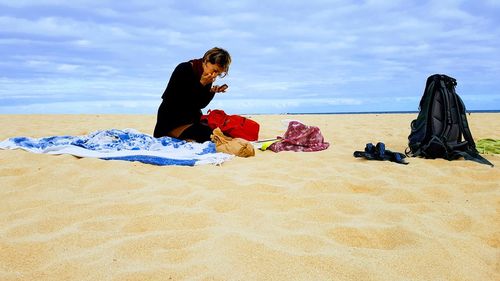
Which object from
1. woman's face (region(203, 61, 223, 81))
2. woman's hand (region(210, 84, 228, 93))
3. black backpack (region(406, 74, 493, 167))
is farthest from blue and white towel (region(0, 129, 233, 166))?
black backpack (region(406, 74, 493, 167))

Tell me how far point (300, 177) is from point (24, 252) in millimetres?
2119

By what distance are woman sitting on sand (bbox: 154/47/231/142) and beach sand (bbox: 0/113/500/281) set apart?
63.9 inches

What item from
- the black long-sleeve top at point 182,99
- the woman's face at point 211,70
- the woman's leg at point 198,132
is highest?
the woman's face at point 211,70

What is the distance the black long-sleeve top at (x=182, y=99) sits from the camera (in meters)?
5.01

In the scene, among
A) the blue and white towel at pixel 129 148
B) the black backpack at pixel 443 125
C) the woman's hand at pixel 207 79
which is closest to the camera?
the blue and white towel at pixel 129 148

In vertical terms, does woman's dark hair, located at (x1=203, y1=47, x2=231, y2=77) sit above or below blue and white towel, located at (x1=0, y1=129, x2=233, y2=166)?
above

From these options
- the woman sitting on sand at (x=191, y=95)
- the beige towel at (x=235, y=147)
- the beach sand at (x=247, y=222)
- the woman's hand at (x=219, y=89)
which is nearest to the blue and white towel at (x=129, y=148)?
the beige towel at (x=235, y=147)

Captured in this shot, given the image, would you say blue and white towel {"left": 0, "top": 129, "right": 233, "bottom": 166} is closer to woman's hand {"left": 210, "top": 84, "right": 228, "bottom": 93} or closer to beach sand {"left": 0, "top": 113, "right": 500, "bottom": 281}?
beach sand {"left": 0, "top": 113, "right": 500, "bottom": 281}

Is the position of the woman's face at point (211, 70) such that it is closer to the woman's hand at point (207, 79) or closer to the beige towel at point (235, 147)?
the woman's hand at point (207, 79)

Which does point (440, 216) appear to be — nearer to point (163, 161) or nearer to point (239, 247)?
point (239, 247)

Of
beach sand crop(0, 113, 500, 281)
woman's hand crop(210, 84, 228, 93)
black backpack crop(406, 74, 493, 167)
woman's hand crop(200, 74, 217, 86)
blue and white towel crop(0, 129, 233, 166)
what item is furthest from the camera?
woman's hand crop(210, 84, 228, 93)

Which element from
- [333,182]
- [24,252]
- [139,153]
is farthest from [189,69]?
[24,252]

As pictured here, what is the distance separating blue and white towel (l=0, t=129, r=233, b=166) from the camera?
4.04 meters

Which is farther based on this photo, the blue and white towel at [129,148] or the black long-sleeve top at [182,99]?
the black long-sleeve top at [182,99]
